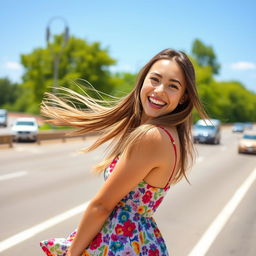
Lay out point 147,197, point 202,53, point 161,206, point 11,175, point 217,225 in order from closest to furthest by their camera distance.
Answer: point 147,197 → point 217,225 → point 161,206 → point 11,175 → point 202,53

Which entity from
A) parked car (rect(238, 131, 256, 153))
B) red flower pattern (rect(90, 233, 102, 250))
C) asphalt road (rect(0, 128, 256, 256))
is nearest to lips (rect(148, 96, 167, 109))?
red flower pattern (rect(90, 233, 102, 250))

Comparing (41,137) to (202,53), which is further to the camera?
(202,53)

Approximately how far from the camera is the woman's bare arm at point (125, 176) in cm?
179

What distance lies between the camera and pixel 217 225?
639 centimetres

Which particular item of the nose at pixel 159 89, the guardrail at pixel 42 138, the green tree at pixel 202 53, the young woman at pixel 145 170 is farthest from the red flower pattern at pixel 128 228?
the green tree at pixel 202 53

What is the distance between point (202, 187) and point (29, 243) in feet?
20.1

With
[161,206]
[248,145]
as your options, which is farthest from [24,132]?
[161,206]

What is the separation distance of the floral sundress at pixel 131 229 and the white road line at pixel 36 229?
3479 mm

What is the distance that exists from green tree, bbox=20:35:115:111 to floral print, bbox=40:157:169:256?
56.7 m

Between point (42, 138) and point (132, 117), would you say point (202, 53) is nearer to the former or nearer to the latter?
point (42, 138)

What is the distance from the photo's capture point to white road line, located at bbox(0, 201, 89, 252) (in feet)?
16.7

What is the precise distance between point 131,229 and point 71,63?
60.5 metres

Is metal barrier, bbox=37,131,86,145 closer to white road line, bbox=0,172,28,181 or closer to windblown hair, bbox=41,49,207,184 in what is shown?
white road line, bbox=0,172,28,181

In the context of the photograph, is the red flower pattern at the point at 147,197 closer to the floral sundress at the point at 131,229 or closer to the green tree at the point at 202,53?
the floral sundress at the point at 131,229
